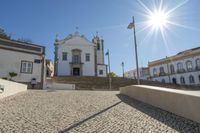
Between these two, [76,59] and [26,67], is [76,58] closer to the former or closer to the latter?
[76,59]

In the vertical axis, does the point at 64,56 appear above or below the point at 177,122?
above

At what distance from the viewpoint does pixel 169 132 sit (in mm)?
4305

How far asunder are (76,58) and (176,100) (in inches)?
1315

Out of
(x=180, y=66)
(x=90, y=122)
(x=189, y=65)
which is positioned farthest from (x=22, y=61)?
(x=180, y=66)

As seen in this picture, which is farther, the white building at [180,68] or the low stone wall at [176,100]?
the white building at [180,68]

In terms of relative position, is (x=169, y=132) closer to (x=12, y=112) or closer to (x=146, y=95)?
(x=146, y=95)

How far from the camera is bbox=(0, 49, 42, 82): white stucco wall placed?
1816 cm

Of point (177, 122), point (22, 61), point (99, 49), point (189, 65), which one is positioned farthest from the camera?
point (99, 49)

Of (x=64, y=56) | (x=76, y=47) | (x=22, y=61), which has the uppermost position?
(x=76, y=47)

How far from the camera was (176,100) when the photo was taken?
598 centimetres

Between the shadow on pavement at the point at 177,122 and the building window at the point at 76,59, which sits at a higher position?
the building window at the point at 76,59

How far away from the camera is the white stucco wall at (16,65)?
18.2 m

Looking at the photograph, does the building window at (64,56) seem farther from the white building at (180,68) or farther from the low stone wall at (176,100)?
the low stone wall at (176,100)

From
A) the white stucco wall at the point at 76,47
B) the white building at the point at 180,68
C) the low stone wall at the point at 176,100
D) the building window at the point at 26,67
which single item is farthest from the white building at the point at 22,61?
the white building at the point at 180,68
